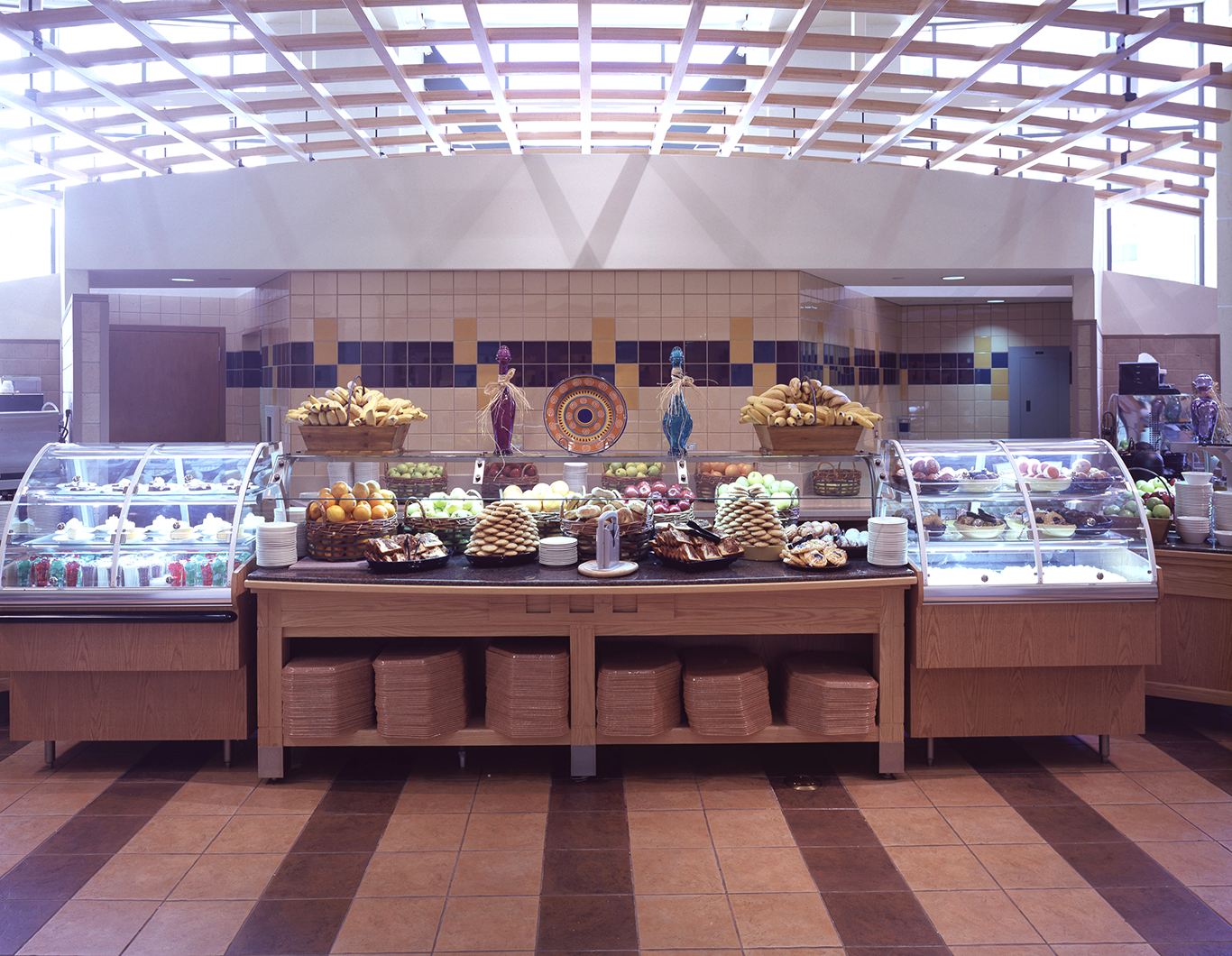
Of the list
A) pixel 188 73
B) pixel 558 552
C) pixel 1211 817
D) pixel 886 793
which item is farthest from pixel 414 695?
pixel 188 73

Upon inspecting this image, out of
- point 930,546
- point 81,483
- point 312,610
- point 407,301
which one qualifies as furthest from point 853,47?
point 81,483

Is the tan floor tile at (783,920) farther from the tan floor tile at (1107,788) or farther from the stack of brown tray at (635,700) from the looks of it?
the tan floor tile at (1107,788)

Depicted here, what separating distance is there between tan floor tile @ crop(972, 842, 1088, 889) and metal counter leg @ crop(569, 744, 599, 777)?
4.81 feet

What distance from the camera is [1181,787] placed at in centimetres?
357

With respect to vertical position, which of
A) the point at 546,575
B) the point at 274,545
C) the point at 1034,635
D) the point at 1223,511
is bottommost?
the point at 1034,635

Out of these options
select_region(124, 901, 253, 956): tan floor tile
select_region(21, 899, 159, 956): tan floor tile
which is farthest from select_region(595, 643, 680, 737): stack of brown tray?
select_region(21, 899, 159, 956): tan floor tile

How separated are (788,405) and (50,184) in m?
9.22

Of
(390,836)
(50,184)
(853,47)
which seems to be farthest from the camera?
(50,184)

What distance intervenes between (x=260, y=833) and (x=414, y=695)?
2.42 ft

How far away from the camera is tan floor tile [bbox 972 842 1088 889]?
2824mm

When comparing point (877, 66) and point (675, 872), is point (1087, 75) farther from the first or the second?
Result: point (675, 872)

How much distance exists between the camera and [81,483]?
155 inches

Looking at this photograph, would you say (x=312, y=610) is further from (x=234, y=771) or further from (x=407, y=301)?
(x=407, y=301)

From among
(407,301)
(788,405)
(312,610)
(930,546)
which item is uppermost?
(407,301)
